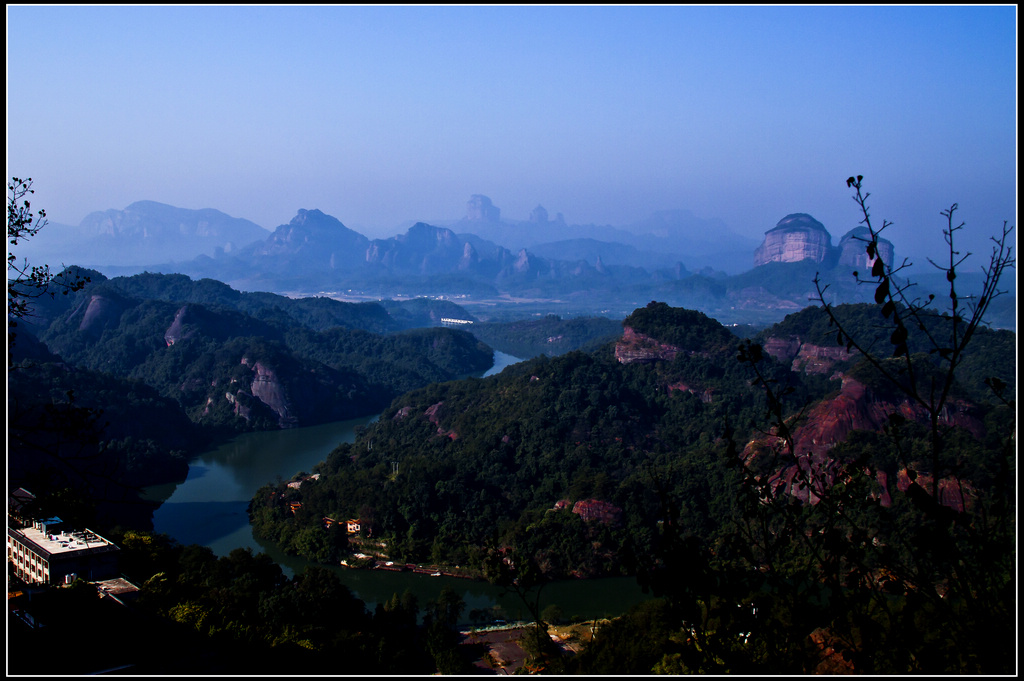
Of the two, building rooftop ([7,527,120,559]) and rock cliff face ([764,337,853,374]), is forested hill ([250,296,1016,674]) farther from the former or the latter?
building rooftop ([7,527,120,559])

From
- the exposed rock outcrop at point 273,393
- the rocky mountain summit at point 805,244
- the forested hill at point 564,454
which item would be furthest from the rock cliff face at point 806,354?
the rocky mountain summit at point 805,244

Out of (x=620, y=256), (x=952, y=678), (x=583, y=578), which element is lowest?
(x=583, y=578)

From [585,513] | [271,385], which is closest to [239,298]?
[271,385]

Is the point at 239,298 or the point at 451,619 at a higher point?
the point at 239,298

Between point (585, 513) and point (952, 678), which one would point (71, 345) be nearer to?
point (585, 513)

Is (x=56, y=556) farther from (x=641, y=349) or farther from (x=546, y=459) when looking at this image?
(x=641, y=349)

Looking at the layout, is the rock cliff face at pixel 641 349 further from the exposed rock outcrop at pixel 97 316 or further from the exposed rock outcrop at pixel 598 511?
the exposed rock outcrop at pixel 97 316
